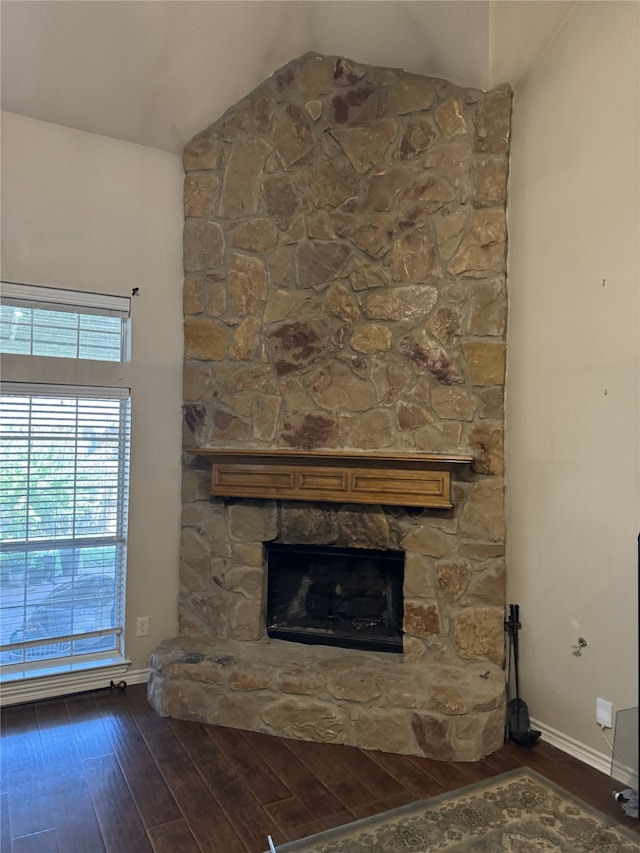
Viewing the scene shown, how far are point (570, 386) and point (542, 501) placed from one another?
1.86 ft

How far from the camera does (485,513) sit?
2842 millimetres

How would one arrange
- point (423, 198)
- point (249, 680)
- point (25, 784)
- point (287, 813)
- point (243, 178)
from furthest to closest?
1. point (243, 178)
2. point (423, 198)
3. point (249, 680)
4. point (25, 784)
5. point (287, 813)

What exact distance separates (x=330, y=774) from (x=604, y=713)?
1198mm

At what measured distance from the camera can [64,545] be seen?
3.08 meters

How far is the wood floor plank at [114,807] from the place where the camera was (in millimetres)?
1939

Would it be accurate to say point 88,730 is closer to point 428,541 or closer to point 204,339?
point 428,541

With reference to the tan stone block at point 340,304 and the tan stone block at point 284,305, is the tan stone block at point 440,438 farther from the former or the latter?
the tan stone block at point 284,305

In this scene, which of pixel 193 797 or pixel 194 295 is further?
pixel 194 295

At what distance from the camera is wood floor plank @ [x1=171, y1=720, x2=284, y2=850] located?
2.02 metres

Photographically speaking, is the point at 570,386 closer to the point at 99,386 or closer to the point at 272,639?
the point at 272,639

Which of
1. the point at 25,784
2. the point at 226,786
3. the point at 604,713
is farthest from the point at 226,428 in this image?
the point at 604,713

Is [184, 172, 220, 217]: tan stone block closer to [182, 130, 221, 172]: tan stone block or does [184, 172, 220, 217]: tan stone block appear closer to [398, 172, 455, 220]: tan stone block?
[182, 130, 221, 172]: tan stone block

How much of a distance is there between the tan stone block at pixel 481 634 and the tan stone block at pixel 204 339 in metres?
1.95

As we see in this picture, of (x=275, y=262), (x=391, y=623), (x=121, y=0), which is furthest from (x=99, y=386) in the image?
(x=391, y=623)
